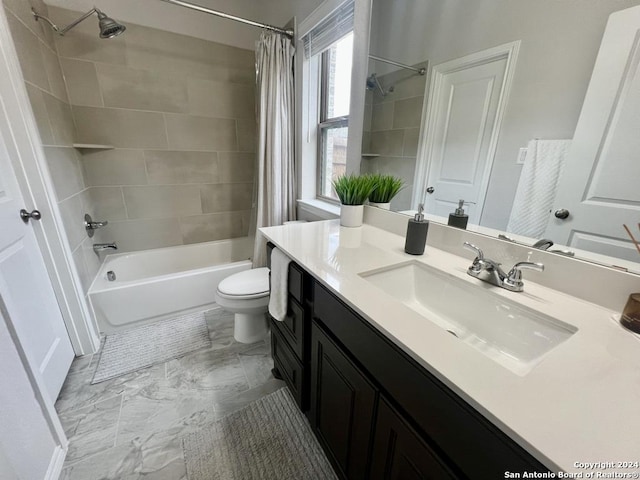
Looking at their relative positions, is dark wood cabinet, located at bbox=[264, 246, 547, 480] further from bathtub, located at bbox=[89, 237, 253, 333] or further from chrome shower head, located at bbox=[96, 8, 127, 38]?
chrome shower head, located at bbox=[96, 8, 127, 38]

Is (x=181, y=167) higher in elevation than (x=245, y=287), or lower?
higher

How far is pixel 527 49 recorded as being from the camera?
777 millimetres

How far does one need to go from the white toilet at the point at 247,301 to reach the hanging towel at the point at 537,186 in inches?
51.5

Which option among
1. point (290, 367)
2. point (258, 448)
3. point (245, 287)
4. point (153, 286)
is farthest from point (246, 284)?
point (258, 448)

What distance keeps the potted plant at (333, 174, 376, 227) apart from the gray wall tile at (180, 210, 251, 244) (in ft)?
5.21

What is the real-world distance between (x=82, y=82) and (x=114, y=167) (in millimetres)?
591

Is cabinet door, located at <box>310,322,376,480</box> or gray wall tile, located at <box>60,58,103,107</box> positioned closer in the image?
cabinet door, located at <box>310,322,376,480</box>

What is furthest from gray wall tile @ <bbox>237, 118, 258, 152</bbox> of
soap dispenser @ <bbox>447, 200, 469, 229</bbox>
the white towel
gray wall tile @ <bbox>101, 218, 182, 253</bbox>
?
soap dispenser @ <bbox>447, 200, 469, 229</bbox>

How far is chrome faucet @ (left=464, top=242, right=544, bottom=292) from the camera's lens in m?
0.75

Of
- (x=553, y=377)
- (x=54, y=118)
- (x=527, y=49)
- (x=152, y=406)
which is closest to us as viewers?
(x=553, y=377)

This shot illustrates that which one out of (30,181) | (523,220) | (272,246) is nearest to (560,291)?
(523,220)

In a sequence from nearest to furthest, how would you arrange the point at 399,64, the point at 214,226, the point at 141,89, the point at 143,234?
the point at 399,64 < the point at 141,89 < the point at 143,234 < the point at 214,226

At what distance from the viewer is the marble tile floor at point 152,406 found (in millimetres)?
1065

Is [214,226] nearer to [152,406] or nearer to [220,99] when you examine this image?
[220,99]
